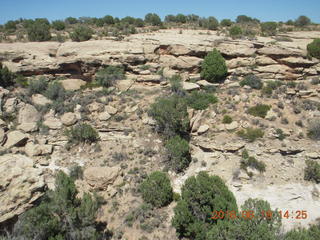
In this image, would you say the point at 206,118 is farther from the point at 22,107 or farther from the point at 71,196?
the point at 22,107

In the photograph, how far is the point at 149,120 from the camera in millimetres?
15211

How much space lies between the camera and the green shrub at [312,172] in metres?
11.1

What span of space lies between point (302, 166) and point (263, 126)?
3374 mm

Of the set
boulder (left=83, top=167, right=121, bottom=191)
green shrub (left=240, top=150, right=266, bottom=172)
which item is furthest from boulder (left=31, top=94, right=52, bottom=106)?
green shrub (left=240, top=150, right=266, bottom=172)

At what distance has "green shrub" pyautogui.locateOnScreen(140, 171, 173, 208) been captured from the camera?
1058cm

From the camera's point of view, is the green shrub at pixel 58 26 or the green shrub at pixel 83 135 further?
the green shrub at pixel 58 26

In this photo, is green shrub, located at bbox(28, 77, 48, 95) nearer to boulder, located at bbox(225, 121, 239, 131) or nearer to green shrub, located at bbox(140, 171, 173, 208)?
green shrub, located at bbox(140, 171, 173, 208)

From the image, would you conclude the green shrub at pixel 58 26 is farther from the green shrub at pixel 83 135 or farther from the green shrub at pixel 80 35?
the green shrub at pixel 83 135

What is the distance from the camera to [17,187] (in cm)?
648

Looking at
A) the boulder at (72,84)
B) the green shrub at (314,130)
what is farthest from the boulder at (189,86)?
the boulder at (72,84)

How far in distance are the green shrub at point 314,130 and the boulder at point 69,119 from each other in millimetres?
17336

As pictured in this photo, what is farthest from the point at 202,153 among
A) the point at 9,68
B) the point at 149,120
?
the point at 9,68

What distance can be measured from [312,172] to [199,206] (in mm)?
7348
